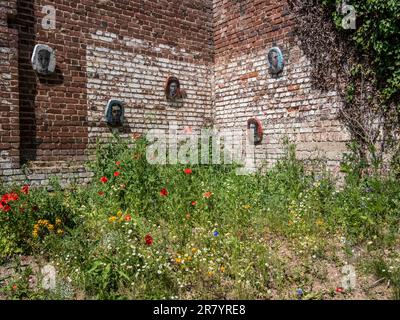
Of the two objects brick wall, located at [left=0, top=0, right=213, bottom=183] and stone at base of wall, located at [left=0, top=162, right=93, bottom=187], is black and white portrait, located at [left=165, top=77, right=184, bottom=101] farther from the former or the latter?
stone at base of wall, located at [left=0, top=162, right=93, bottom=187]

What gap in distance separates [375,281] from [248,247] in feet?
4.06

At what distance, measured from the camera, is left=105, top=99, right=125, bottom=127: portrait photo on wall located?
22.3 feet

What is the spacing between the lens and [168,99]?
780 centimetres

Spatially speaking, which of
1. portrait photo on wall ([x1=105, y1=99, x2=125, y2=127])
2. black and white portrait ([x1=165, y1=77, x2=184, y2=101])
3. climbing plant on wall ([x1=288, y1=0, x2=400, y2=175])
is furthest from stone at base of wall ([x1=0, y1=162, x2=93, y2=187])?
climbing plant on wall ([x1=288, y1=0, x2=400, y2=175])

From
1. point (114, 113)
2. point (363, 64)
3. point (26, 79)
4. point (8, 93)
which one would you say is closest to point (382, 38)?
point (363, 64)

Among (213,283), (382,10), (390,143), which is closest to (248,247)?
(213,283)

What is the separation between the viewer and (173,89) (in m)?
7.82

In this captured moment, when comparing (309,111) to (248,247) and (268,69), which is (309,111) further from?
(248,247)

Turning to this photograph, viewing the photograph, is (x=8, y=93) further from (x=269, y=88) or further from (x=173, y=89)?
(x=269, y=88)

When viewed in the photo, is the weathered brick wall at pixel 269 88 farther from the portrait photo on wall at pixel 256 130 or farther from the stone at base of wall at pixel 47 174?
the stone at base of wall at pixel 47 174

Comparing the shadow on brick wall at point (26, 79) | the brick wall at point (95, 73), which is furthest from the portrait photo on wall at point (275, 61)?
the shadow on brick wall at point (26, 79)

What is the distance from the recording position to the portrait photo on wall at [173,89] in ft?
25.3

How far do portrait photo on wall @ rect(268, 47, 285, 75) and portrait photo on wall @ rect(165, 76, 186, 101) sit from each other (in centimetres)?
202

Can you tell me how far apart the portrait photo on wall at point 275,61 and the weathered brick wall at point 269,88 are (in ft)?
0.37
